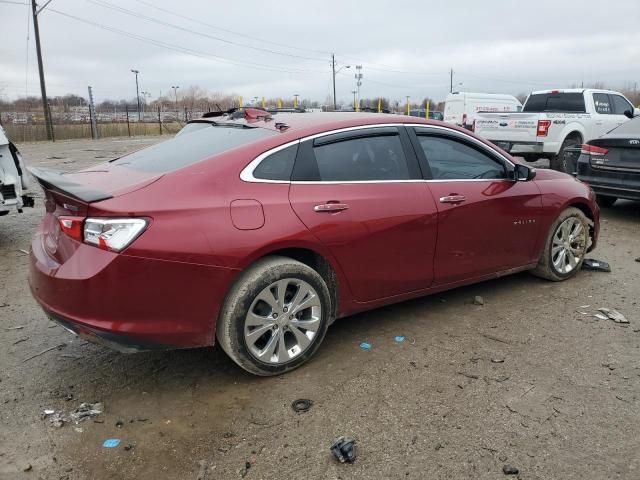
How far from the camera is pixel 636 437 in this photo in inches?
109

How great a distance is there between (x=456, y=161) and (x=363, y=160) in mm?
954

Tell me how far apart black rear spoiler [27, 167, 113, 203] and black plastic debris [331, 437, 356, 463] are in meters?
1.77

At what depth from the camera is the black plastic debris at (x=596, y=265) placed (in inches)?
217

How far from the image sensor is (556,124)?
12078 millimetres

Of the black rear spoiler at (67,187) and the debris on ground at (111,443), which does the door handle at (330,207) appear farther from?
the debris on ground at (111,443)

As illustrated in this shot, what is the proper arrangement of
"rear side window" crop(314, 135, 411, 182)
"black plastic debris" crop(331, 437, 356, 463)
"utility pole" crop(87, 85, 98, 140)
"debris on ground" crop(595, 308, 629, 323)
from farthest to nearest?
"utility pole" crop(87, 85, 98, 140) → "debris on ground" crop(595, 308, 629, 323) → "rear side window" crop(314, 135, 411, 182) → "black plastic debris" crop(331, 437, 356, 463)

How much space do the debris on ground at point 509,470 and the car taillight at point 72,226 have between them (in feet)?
7.96

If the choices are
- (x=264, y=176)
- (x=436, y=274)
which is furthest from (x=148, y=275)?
(x=436, y=274)

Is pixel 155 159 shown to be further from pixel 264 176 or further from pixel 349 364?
pixel 349 364

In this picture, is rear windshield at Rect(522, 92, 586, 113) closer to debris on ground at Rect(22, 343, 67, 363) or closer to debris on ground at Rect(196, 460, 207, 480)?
debris on ground at Rect(22, 343, 67, 363)

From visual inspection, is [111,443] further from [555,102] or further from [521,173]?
[555,102]

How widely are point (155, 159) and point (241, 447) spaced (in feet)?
6.44

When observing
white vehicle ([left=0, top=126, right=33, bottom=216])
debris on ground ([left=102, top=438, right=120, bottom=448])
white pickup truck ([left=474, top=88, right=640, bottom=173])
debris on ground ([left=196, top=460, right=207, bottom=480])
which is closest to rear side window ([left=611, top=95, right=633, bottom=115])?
white pickup truck ([left=474, top=88, right=640, bottom=173])

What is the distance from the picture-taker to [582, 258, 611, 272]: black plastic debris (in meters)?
5.52
